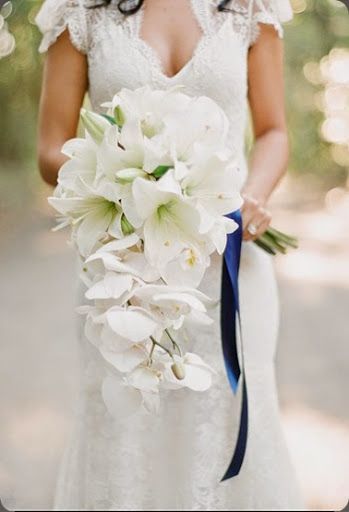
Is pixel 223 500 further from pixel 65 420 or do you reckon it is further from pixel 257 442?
pixel 65 420

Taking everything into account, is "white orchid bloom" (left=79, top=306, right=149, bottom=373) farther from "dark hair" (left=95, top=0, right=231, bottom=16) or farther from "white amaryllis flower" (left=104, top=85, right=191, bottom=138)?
"dark hair" (left=95, top=0, right=231, bottom=16)

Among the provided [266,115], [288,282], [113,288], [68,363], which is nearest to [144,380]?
[113,288]

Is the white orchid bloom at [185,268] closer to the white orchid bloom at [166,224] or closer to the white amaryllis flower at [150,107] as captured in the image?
the white orchid bloom at [166,224]

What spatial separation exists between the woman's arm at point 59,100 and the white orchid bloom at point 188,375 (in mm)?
778

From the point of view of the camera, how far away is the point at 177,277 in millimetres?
1314

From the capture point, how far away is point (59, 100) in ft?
6.68

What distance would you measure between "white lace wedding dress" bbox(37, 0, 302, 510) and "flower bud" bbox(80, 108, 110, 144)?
684 millimetres

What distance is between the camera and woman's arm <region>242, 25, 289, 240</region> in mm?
2057

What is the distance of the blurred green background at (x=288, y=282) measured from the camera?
3.69m

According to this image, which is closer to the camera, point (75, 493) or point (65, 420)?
point (75, 493)

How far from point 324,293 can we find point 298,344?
46.5 inches

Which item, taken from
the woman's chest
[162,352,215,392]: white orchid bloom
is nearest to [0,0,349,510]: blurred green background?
the woman's chest

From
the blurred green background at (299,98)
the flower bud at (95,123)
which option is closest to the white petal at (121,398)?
the flower bud at (95,123)

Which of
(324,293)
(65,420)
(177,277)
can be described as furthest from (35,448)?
(324,293)
